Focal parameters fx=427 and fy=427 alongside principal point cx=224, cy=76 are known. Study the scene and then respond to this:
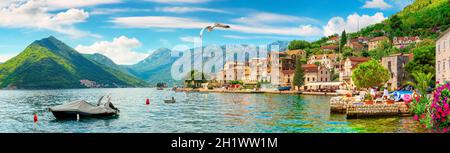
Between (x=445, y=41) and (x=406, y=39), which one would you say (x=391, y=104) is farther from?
(x=406, y=39)

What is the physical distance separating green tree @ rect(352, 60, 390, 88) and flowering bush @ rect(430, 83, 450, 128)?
56618mm

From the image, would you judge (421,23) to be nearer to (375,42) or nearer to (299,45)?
(375,42)

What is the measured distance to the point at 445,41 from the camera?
40719 mm

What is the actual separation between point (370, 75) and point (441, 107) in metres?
57.6

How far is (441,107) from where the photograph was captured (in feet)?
52.0

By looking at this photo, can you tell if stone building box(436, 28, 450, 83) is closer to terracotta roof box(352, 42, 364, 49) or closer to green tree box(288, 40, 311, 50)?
terracotta roof box(352, 42, 364, 49)

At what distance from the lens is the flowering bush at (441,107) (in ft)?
51.8

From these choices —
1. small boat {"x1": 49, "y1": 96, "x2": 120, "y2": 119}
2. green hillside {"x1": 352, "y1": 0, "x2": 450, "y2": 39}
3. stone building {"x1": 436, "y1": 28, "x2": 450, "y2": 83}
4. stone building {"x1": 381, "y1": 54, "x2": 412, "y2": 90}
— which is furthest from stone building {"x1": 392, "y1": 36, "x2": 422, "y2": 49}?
small boat {"x1": 49, "y1": 96, "x2": 120, "y2": 119}

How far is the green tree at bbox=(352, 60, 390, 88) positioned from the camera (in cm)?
7112

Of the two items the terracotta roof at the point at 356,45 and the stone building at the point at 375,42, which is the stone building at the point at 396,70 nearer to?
the stone building at the point at 375,42

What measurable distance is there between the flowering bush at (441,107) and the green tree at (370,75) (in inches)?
2229

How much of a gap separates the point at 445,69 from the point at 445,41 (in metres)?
2.72

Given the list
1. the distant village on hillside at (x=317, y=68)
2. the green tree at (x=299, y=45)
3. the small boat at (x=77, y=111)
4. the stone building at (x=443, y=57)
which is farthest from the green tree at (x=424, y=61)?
the green tree at (x=299, y=45)
